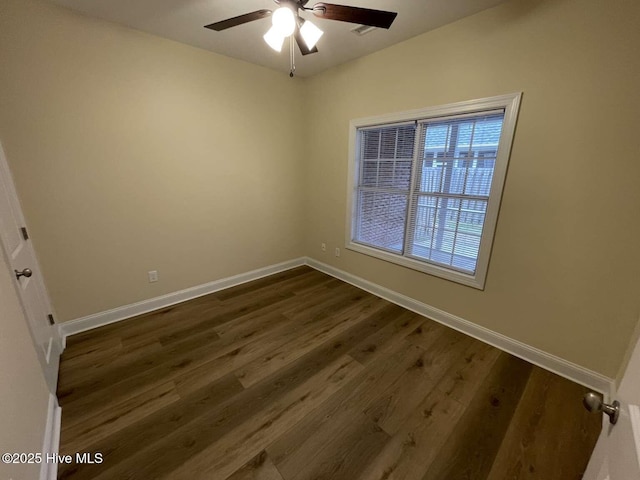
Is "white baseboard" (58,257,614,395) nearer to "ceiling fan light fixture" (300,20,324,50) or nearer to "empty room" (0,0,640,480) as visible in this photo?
"empty room" (0,0,640,480)

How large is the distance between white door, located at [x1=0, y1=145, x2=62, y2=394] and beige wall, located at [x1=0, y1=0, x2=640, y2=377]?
148mm

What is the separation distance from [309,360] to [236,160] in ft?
7.62

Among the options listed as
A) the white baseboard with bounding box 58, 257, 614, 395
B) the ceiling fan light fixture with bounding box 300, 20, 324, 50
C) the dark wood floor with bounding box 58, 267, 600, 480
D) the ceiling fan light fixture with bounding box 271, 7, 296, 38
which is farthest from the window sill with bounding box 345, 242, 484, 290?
the ceiling fan light fixture with bounding box 271, 7, 296, 38

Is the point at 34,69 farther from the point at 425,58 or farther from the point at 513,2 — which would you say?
the point at 513,2

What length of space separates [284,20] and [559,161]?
6.60 ft

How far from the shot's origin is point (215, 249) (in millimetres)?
3111

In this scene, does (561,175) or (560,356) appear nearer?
(561,175)

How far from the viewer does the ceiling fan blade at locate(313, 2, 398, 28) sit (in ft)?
4.61

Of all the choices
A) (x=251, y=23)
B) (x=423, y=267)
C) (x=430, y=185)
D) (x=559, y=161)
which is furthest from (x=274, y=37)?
(x=423, y=267)

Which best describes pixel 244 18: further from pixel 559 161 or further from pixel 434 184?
pixel 559 161

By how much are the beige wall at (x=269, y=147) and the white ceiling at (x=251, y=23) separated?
0.36 feet

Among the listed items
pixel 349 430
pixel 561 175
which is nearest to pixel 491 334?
pixel 561 175

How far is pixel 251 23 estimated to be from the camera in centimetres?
213

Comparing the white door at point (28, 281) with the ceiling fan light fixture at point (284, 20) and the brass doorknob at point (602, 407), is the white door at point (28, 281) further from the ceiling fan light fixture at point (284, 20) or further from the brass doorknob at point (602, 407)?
the brass doorknob at point (602, 407)
